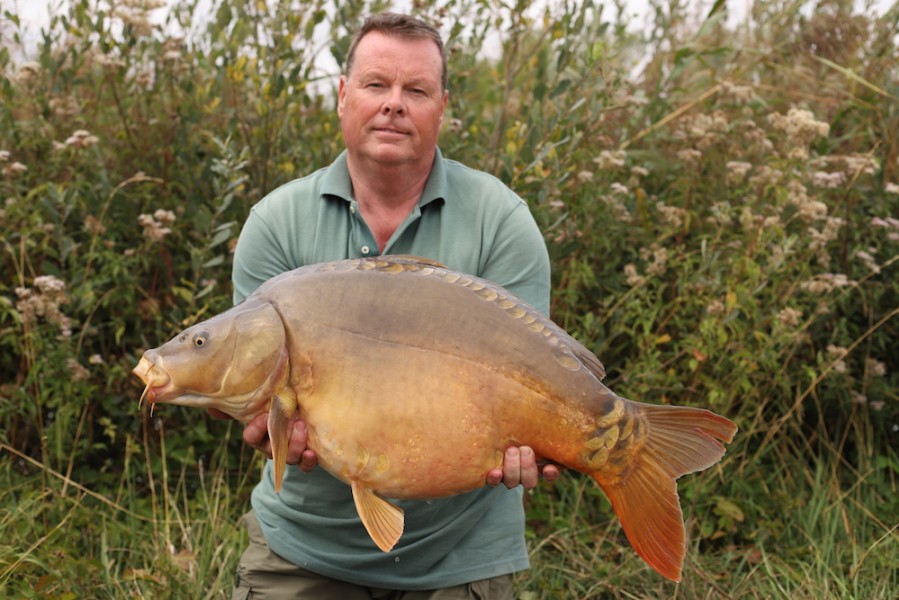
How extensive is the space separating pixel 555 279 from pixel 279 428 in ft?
5.82

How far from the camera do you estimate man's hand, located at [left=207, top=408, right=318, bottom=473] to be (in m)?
1.74

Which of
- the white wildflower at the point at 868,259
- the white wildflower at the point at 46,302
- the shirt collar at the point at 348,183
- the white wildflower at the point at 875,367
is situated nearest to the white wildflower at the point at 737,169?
the white wildflower at the point at 868,259

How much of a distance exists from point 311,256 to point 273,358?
1.95 feet

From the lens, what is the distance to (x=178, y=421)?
3361 mm

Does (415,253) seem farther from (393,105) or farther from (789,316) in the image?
(789,316)

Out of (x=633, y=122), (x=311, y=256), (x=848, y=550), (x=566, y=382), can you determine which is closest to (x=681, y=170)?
(x=633, y=122)

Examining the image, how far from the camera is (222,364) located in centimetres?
168

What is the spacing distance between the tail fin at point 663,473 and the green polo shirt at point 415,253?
50 centimetres

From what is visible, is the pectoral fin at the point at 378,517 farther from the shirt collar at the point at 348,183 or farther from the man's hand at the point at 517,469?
the shirt collar at the point at 348,183

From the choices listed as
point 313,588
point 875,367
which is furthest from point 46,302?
point 875,367

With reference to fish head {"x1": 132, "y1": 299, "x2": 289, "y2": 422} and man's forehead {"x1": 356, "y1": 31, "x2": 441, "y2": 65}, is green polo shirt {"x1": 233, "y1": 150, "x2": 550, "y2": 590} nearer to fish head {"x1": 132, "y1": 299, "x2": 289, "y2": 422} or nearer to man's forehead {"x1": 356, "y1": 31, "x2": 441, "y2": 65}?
man's forehead {"x1": 356, "y1": 31, "x2": 441, "y2": 65}

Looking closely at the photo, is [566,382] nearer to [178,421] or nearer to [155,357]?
[155,357]

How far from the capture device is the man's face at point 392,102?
2191 mm

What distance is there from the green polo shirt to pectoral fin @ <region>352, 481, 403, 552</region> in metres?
0.40
